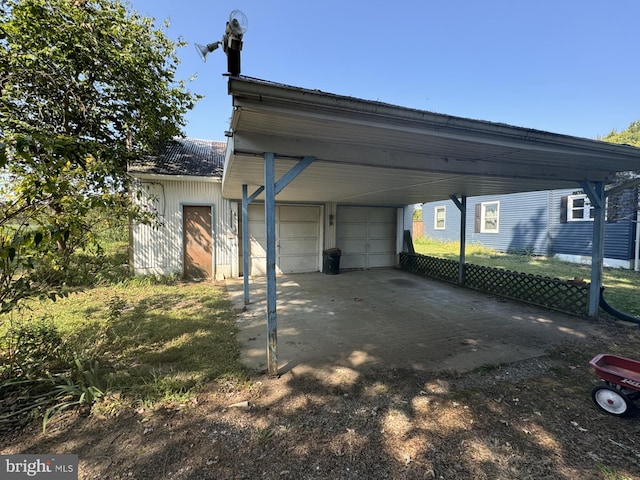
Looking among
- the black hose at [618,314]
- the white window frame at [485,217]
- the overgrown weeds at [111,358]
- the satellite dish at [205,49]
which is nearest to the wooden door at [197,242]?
the overgrown weeds at [111,358]

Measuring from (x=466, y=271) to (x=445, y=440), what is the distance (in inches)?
248

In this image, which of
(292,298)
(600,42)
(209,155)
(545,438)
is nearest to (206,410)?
(545,438)

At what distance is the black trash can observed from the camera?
30.8 feet

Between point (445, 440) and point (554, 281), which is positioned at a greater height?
point (554, 281)

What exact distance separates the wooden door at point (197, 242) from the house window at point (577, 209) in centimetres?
1393

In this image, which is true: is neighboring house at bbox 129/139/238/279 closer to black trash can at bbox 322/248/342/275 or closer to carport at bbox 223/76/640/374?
black trash can at bbox 322/248/342/275

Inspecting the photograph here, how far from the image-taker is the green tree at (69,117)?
2262 millimetres

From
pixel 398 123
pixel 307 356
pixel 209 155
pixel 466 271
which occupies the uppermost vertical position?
pixel 209 155

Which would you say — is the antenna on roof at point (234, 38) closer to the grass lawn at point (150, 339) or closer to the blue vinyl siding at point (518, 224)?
the grass lawn at point (150, 339)

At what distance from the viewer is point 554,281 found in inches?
212

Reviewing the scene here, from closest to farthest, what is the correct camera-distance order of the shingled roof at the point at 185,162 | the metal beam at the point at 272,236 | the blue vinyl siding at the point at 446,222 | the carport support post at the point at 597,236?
the metal beam at the point at 272,236
the carport support post at the point at 597,236
the shingled roof at the point at 185,162
the blue vinyl siding at the point at 446,222

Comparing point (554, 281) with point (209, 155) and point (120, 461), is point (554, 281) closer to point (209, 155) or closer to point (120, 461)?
point (120, 461)

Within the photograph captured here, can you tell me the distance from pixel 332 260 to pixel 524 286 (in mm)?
5268

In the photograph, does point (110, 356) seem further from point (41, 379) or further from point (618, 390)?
point (618, 390)
